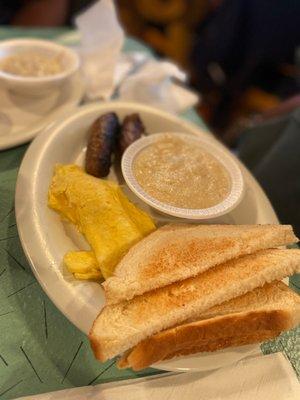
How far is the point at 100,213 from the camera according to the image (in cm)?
118

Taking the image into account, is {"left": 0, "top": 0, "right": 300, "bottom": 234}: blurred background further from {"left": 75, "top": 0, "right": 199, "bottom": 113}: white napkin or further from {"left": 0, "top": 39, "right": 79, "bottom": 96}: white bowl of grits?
{"left": 0, "top": 39, "right": 79, "bottom": 96}: white bowl of grits

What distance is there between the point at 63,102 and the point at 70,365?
103 cm

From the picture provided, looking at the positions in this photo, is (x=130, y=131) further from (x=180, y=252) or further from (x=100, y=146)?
(x=180, y=252)

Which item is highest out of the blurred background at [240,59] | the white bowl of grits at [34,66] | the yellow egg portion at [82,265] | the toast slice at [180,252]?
the white bowl of grits at [34,66]

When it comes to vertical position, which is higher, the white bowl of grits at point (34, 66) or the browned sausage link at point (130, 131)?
the white bowl of grits at point (34, 66)

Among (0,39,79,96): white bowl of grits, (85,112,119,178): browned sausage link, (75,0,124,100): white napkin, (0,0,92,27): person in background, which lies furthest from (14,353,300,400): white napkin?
(0,0,92,27): person in background

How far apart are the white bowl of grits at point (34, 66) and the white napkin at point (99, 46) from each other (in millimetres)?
95

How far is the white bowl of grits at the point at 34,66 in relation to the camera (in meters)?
1.51

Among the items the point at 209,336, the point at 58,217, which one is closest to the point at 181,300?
the point at 209,336

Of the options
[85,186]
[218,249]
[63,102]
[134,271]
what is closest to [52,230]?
[85,186]

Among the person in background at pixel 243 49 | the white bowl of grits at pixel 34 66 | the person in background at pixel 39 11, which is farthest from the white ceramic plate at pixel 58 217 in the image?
the person in background at pixel 243 49

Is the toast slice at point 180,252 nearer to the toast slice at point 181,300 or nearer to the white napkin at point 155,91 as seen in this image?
the toast slice at point 181,300

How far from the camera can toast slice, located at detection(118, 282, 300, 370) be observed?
0.92 meters

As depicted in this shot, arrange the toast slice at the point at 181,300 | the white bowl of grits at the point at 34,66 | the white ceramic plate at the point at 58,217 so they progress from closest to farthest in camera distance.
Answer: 1. the toast slice at the point at 181,300
2. the white ceramic plate at the point at 58,217
3. the white bowl of grits at the point at 34,66
